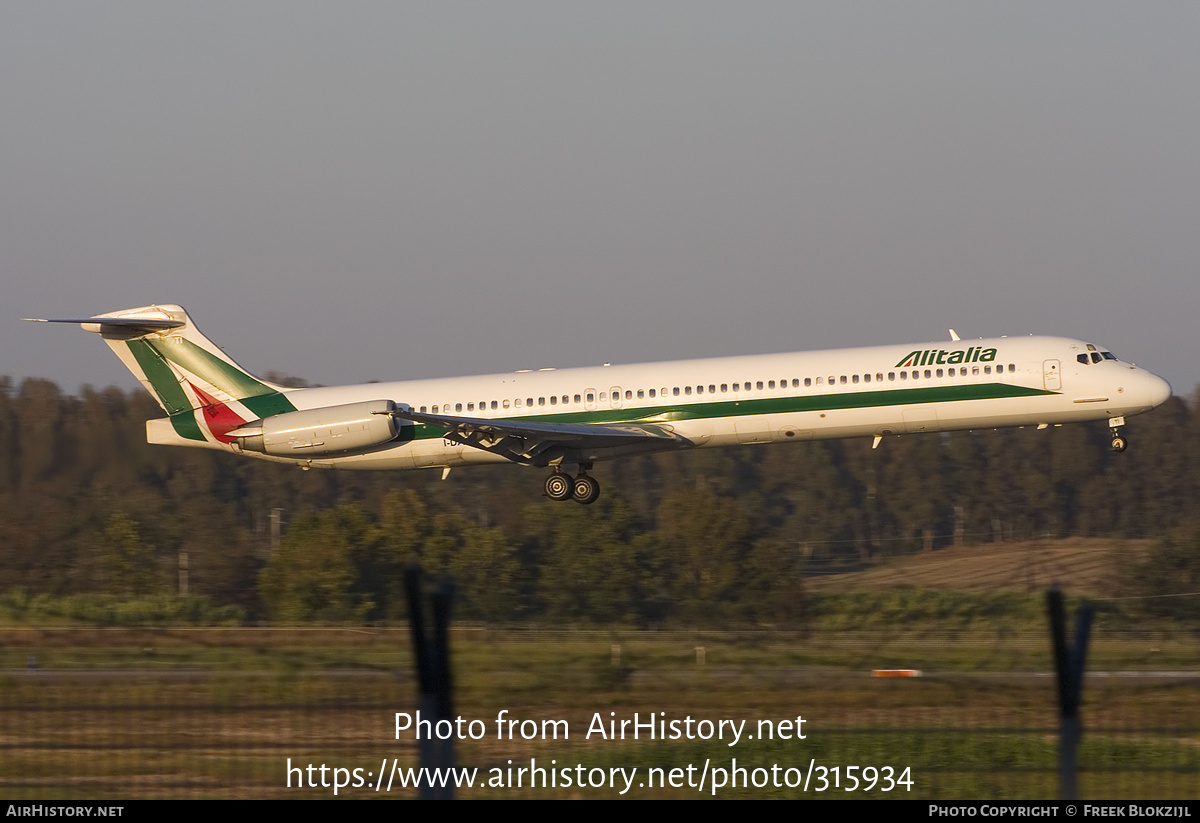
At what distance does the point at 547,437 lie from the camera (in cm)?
2802

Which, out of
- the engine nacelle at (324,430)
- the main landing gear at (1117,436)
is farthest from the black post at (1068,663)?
the engine nacelle at (324,430)

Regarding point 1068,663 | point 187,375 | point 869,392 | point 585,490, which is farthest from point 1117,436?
point 1068,663

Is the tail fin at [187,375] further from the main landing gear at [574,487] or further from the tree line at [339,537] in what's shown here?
the main landing gear at [574,487]

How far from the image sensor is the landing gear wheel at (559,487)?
2970cm

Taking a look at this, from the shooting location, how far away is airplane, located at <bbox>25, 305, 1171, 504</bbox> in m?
27.2

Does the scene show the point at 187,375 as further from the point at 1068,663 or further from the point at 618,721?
the point at 1068,663

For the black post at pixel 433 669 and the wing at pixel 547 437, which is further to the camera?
the wing at pixel 547 437

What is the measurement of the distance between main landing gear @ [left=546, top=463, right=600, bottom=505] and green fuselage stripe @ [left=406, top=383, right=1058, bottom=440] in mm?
1527

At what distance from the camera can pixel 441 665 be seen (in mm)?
7609

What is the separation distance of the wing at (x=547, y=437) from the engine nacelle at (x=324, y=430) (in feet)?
2.12

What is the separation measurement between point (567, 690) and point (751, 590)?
20.3 metres

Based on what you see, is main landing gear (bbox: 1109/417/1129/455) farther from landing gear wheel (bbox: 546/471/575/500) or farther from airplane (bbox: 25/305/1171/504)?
landing gear wheel (bbox: 546/471/575/500)

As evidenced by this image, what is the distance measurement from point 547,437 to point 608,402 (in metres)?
1.77

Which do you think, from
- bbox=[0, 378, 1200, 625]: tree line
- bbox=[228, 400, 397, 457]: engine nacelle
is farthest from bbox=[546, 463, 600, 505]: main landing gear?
bbox=[228, 400, 397, 457]: engine nacelle
